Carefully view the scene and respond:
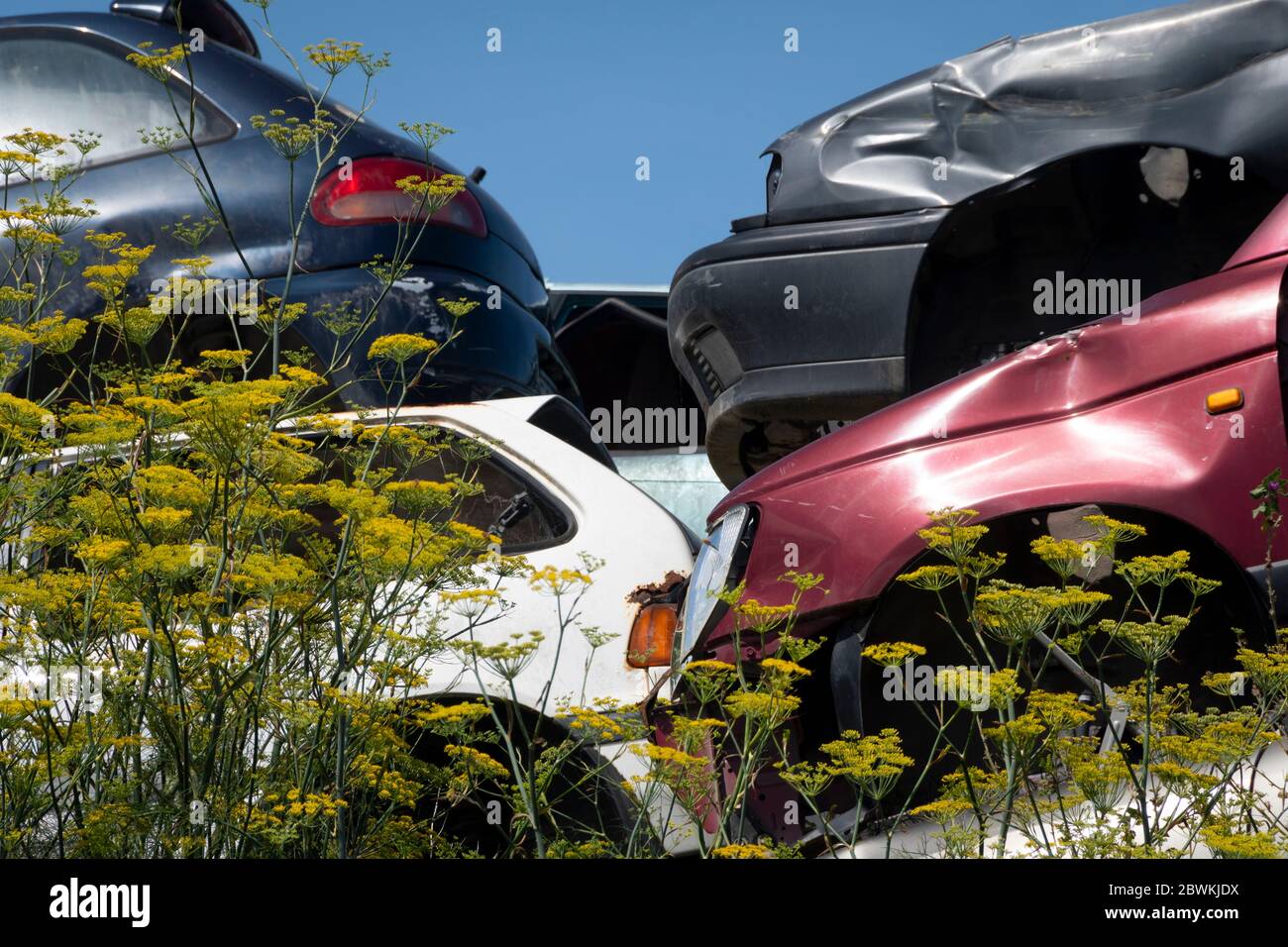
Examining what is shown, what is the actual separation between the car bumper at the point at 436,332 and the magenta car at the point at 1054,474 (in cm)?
199

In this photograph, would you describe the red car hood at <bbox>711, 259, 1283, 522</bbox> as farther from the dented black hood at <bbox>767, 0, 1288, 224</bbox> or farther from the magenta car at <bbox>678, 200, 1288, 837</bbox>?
the dented black hood at <bbox>767, 0, 1288, 224</bbox>

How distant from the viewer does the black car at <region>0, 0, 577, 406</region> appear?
521 centimetres

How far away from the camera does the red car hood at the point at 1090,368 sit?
3084 mm

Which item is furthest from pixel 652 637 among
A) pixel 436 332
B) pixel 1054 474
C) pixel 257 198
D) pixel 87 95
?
pixel 87 95

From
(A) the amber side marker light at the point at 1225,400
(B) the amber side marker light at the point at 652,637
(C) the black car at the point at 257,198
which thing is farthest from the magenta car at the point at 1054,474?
(C) the black car at the point at 257,198

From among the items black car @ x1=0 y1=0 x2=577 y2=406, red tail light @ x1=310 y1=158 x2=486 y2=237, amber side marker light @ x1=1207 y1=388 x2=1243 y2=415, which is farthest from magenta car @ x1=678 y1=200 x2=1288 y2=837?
red tail light @ x1=310 y1=158 x2=486 y2=237

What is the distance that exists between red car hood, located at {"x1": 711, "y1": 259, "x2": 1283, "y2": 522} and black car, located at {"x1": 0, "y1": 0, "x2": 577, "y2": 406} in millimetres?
2223

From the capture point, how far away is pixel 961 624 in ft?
11.1

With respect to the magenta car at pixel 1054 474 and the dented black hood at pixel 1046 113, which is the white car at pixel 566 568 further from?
the dented black hood at pixel 1046 113

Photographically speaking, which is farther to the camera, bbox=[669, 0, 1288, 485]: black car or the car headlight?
bbox=[669, 0, 1288, 485]: black car

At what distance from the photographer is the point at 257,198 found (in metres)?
5.26

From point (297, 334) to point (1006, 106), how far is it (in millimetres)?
2746

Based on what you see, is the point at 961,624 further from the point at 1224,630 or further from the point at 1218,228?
the point at 1218,228
